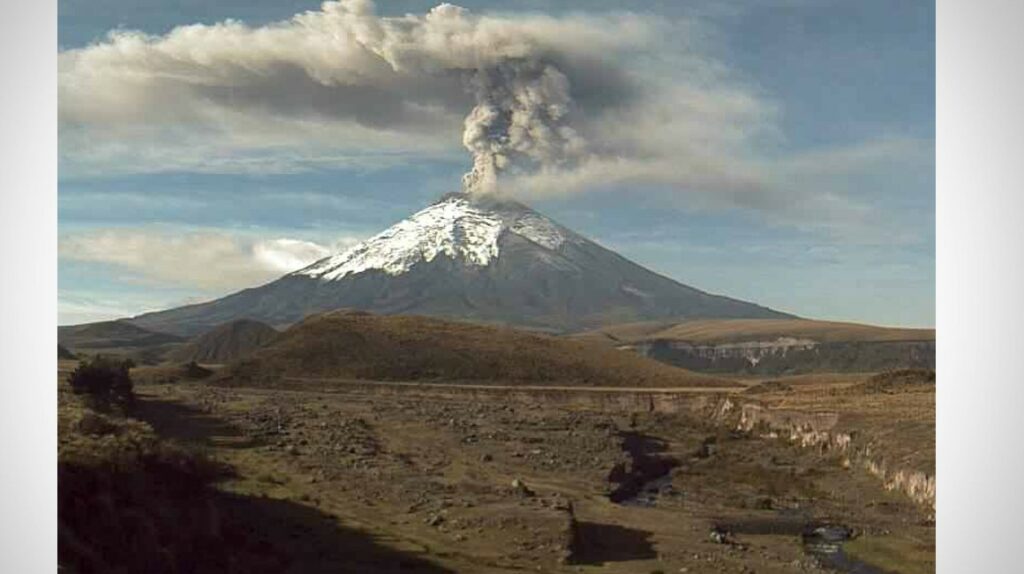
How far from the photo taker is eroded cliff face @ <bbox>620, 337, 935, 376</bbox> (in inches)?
372

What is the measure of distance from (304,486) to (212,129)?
111 inches

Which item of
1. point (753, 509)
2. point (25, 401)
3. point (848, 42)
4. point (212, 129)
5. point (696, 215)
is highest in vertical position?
point (848, 42)

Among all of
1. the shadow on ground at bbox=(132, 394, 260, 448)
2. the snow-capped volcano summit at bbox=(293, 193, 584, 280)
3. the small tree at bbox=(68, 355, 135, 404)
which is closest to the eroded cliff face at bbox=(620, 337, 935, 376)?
the snow-capped volcano summit at bbox=(293, 193, 584, 280)

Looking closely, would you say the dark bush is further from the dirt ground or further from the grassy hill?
the grassy hill

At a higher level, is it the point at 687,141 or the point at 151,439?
the point at 687,141

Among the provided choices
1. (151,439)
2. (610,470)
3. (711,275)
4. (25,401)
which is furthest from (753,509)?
(25,401)

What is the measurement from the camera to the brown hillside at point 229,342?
31.2ft

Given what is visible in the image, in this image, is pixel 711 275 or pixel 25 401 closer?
pixel 25 401

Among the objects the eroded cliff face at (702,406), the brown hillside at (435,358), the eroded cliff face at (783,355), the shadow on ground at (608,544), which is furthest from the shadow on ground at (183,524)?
the eroded cliff face at (783,355)

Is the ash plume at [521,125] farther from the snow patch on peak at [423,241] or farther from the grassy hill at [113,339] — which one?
the grassy hill at [113,339]

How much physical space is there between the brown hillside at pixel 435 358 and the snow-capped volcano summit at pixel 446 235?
1.35ft

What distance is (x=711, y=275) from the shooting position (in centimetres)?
961

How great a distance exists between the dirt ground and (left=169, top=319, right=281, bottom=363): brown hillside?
25 centimetres

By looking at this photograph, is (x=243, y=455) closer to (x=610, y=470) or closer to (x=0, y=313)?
(x=0, y=313)
